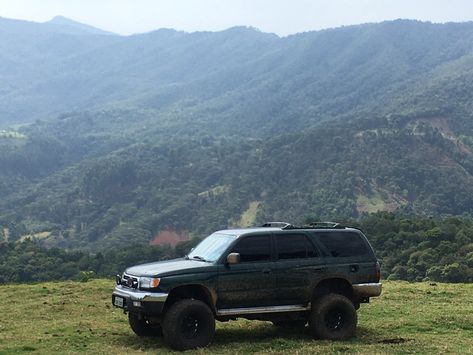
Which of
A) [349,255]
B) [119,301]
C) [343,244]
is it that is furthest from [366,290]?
[119,301]

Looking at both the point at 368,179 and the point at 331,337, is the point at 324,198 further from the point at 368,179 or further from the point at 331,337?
the point at 331,337

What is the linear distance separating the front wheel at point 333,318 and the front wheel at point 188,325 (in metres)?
2.26

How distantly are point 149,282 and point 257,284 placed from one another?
2.17 m

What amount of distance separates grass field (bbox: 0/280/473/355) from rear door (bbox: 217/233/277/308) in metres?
0.85

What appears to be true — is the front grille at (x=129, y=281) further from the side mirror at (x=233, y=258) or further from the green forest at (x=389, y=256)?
the green forest at (x=389, y=256)

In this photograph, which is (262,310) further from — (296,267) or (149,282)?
(149,282)

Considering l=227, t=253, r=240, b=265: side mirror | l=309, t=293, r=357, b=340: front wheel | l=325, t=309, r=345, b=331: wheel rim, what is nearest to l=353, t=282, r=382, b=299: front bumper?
l=309, t=293, r=357, b=340: front wheel

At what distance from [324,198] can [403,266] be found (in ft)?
352

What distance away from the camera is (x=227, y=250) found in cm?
1366

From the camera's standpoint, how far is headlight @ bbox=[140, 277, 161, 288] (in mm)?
12922

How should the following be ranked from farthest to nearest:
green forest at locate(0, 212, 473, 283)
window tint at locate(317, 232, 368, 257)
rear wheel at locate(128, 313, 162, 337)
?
green forest at locate(0, 212, 473, 283) → window tint at locate(317, 232, 368, 257) → rear wheel at locate(128, 313, 162, 337)

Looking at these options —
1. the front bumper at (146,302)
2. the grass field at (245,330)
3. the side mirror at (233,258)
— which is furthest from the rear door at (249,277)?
the front bumper at (146,302)

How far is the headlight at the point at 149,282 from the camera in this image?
42.4 ft

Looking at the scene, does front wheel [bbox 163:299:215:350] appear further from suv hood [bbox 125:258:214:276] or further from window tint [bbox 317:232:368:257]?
window tint [bbox 317:232:368:257]
